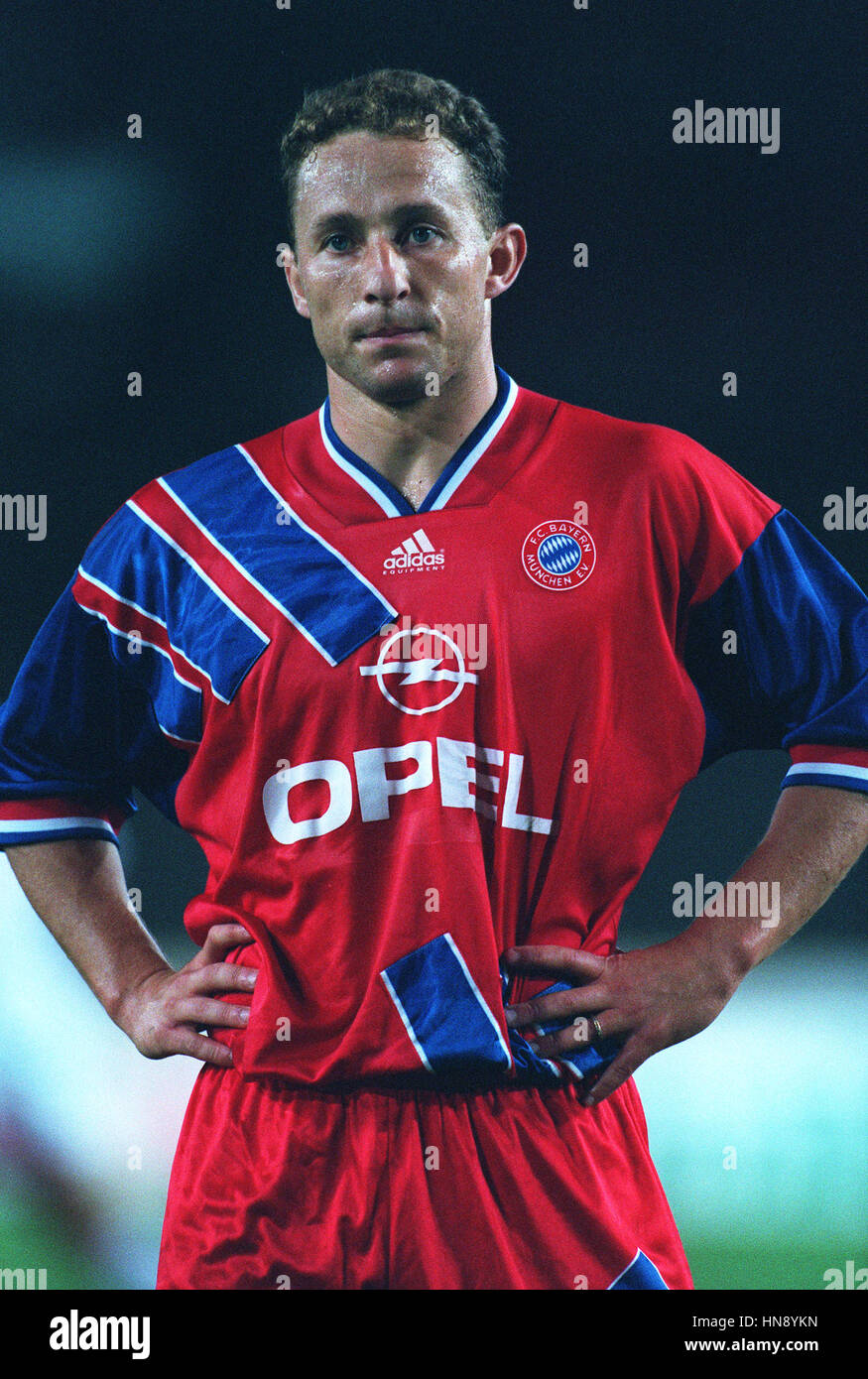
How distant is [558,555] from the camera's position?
178cm

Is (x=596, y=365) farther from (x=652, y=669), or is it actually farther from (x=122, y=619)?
(x=122, y=619)

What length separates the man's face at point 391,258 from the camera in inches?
69.7

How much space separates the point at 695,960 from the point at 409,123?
3.87ft

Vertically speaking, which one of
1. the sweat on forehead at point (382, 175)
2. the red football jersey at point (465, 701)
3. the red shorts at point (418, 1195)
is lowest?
the red shorts at point (418, 1195)

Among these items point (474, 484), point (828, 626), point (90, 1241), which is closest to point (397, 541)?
point (474, 484)

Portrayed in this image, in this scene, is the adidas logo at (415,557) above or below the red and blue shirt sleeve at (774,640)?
above

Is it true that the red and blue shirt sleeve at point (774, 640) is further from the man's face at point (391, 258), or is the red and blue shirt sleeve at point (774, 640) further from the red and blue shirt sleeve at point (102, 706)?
the red and blue shirt sleeve at point (102, 706)

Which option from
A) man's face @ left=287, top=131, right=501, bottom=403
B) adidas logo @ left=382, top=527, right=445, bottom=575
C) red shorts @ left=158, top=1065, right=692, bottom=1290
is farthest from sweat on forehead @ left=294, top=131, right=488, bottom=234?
red shorts @ left=158, top=1065, right=692, bottom=1290

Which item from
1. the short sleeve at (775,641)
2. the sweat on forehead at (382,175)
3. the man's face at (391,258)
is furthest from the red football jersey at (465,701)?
the sweat on forehead at (382,175)

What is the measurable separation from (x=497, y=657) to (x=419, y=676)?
0.10m

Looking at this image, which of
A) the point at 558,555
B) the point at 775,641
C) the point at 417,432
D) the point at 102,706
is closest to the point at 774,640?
the point at 775,641

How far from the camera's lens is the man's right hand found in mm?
1772

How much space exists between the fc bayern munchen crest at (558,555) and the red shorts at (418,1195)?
66 cm

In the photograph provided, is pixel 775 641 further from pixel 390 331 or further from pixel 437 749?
pixel 390 331
